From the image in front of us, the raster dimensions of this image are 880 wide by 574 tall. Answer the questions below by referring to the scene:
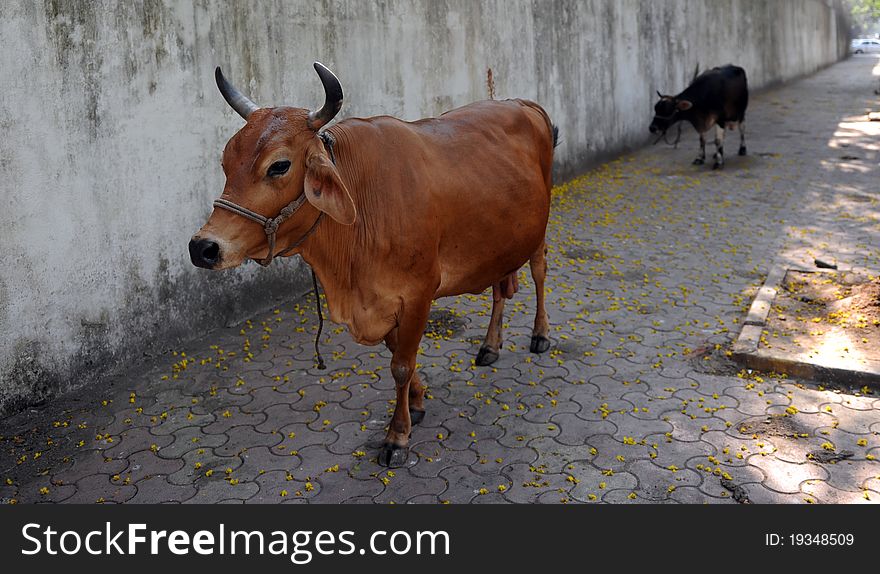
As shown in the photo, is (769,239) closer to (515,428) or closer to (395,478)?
(515,428)

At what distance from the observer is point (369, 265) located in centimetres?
428

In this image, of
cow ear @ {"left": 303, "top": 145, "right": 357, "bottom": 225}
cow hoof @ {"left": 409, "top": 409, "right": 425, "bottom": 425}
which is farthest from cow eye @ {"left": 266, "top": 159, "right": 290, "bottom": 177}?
cow hoof @ {"left": 409, "top": 409, "right": 425, "bottom": 425}

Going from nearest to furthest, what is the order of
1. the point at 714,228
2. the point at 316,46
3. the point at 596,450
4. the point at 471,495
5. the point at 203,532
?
1. the point at 203,532
2. the point at 471,495
3. the point at 596,450
4. the point at 316,46
5. the point at 714,228

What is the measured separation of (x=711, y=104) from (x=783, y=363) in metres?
8.24

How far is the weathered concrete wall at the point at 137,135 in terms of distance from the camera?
5.14 metres

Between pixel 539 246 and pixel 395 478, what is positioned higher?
pixel 539 246

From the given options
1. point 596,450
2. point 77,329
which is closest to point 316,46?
point 77,329

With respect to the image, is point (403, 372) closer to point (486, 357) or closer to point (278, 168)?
point (278, 168)

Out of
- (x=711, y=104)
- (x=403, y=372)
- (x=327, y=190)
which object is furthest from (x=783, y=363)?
(x=711, y=104)

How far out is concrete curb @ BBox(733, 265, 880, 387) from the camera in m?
5.24

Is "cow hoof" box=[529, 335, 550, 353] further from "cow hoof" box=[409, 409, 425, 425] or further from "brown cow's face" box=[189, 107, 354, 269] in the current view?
"brown cow's face" box=[189, 107, 354, 269]

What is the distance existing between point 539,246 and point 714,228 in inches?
174

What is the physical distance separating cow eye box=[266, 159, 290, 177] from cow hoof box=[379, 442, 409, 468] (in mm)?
1687

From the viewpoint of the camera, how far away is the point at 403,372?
14.8ft
